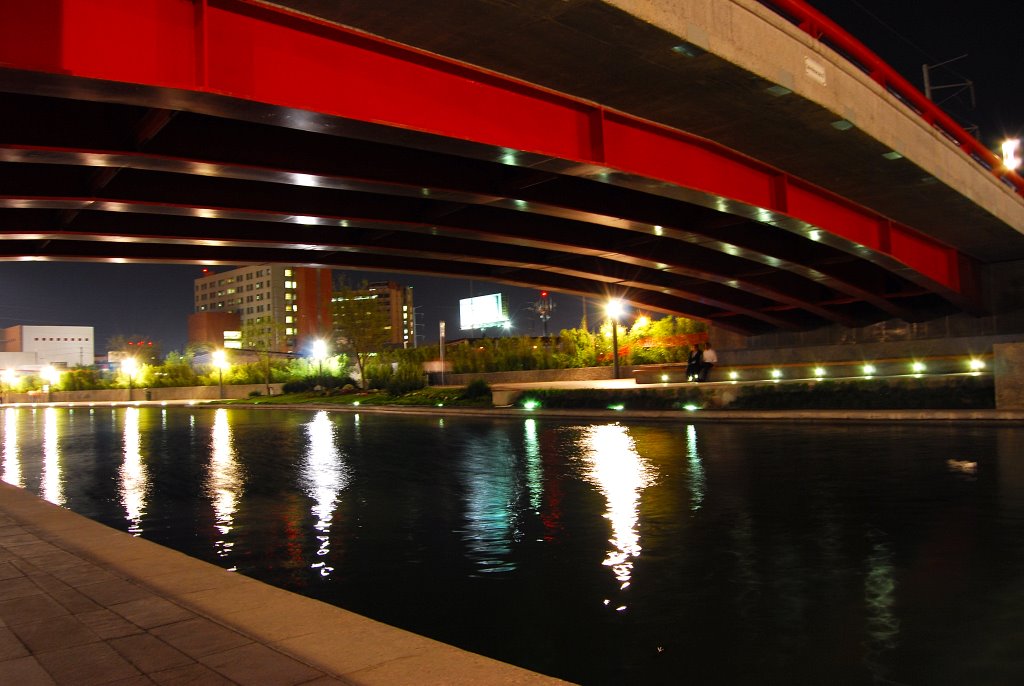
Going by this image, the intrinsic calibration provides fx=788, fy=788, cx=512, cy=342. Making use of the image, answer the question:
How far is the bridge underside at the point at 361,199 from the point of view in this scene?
1139cm

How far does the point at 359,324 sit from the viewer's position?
5681cm

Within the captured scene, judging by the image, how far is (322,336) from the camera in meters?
63.5

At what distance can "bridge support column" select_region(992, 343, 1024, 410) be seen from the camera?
732 inches

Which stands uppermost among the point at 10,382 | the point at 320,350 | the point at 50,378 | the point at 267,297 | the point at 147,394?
the point at 267,297

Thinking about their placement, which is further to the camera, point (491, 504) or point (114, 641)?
point (491, 504)

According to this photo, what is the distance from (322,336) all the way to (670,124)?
5248 centimetres

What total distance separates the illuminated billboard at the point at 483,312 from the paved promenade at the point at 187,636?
292ft

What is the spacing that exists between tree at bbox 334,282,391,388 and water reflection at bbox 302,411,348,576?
3473 centimetres

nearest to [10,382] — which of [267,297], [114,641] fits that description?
[267,297]

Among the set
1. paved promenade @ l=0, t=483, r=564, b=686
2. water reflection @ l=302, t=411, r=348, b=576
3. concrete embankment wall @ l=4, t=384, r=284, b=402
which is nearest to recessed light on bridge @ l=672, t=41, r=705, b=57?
water reflection @ l=302, t=411, r=348, b=576

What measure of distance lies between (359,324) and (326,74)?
4706 centimetres

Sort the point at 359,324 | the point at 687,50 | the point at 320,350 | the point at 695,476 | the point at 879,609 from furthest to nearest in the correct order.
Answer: the point at 320,350 → the point at 359,324 → the point at 695,476 → the point at 687,50 → the point at 879,609

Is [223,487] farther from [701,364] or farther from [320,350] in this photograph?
[320,350]

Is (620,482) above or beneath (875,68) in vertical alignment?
beneath
